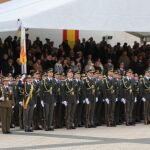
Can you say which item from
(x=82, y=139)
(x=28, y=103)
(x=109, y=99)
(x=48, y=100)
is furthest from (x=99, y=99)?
(x=82, y=139)

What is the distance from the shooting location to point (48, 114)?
16094mm

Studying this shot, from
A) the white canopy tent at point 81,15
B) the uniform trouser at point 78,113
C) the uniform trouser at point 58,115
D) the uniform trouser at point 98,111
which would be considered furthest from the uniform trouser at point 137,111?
the uniform trouser at point 58,115

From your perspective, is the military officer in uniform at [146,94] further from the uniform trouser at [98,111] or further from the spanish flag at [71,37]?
the spanish flag at [71,37]

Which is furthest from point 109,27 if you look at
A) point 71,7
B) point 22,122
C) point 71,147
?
point 71,147

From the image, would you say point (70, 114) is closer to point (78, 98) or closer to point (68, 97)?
point (68, 97)

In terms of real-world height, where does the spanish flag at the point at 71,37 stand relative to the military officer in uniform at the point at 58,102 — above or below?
above

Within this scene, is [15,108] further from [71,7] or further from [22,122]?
[71,7]

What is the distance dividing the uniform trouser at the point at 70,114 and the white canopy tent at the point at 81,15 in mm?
2145

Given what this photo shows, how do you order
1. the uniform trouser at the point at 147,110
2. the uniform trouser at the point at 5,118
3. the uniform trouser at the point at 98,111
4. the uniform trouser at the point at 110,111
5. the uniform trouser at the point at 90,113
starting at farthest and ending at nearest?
1. the uniform trouser at the point at 147,110
2. the uniform trouser at the point at 98,111
3. the uniform trouser at the point at 110,111
4. the uniform trouser at the point at 90,113
5. the uniform trouser at the point at 5,118

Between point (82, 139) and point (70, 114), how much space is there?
2.64m

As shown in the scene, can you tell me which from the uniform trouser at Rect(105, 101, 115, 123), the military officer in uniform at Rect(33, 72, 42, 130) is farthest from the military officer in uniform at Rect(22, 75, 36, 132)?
the uniform trouser at Rect(105, 101, 115, 123)

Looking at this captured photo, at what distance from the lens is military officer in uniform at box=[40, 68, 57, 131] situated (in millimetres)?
16078

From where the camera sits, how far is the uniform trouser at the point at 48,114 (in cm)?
1605

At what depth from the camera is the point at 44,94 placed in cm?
1616
